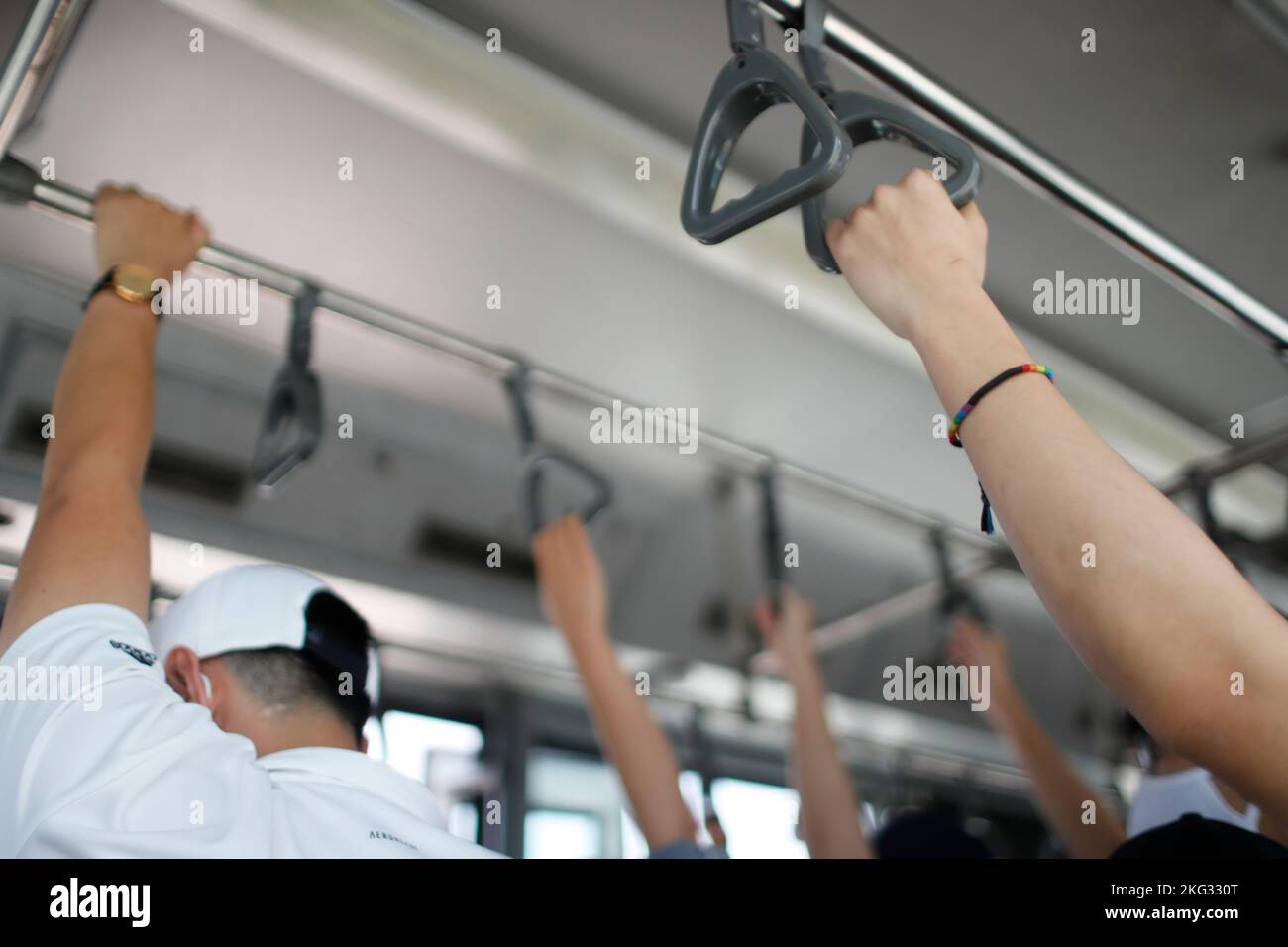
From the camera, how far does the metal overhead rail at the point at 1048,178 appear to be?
1.24m

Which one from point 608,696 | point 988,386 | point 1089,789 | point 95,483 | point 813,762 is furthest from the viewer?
point 1089,789

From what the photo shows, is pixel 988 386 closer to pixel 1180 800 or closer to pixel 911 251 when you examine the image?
pixel 911 251

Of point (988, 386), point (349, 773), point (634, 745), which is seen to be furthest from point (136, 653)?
point (634, 745)

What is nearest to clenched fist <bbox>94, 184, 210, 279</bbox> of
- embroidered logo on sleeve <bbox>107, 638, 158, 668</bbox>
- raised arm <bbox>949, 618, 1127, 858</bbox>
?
embroidered logo on sleeve <bbox>107, 638, 158, 668</bbox>

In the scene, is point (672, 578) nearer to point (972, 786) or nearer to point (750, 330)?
point (750, 330)

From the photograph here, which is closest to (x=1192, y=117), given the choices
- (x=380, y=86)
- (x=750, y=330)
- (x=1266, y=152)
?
(x=1266, y=152)

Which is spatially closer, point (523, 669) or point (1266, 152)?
point (1266, 152)

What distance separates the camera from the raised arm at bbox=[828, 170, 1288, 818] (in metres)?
0.68

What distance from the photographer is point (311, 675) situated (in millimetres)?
1365

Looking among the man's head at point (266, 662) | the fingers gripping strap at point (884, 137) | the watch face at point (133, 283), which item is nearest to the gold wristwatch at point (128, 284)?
the watch face at point (133, 283)

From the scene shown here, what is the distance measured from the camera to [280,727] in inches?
51.5

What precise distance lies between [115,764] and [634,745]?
1093 millimetres

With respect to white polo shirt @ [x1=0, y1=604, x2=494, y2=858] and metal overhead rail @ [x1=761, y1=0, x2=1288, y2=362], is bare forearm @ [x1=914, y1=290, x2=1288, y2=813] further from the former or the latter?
white polo shirt @ [x1=0, y1=604, x2=494, y2=858]
